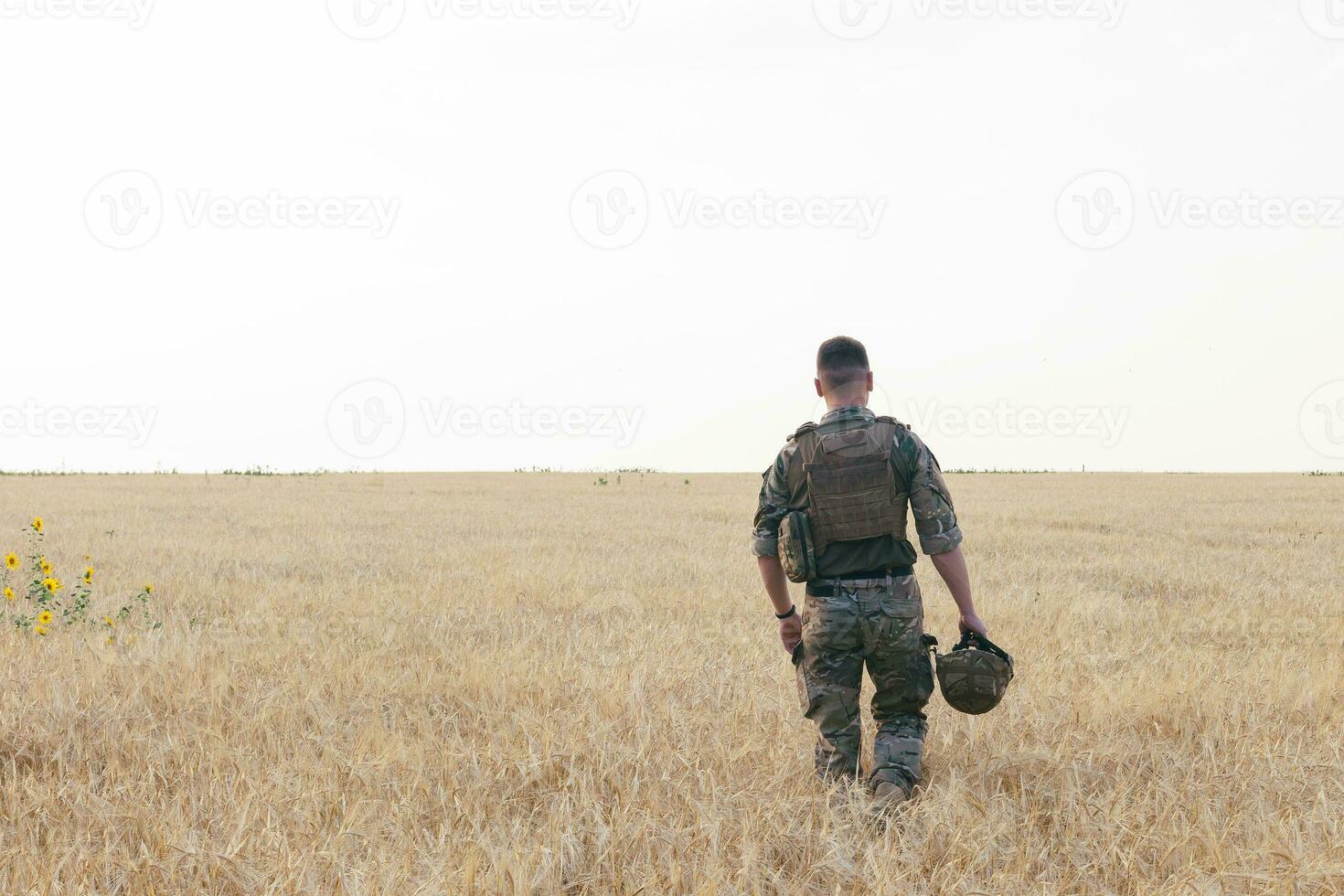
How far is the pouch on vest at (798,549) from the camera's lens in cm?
430

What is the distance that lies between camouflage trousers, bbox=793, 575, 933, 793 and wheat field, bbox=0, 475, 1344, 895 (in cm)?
25

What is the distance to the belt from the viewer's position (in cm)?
432

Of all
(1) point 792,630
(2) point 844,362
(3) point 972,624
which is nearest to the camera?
(3) point 972,624

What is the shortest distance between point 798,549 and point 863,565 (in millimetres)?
316

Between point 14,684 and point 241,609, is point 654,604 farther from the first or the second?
point 14,684

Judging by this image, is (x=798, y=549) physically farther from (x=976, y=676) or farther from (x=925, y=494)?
(x=976, y=676)

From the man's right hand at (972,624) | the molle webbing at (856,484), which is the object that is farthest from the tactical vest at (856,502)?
the man's right hand at (972,624)

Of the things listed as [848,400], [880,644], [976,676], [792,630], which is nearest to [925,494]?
[848,400]

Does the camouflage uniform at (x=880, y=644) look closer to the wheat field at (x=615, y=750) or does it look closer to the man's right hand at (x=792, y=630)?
the man's right hand at (x=792, y=630)

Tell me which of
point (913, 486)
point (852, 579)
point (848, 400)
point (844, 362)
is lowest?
point (852, 579)

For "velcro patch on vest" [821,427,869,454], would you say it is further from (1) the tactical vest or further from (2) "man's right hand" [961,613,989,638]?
(2) "man's right hand" [961,613,989,638]

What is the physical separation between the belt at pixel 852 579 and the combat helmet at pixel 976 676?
430 mm

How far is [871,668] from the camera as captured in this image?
438 centimetres

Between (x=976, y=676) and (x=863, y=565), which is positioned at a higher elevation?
(x=863, y=565)
